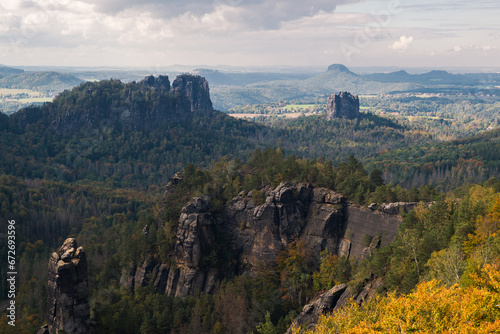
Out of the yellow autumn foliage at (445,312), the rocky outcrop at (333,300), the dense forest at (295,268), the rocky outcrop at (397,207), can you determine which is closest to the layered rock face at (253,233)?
the dense forest at (295,268)

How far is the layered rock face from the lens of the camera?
280 feet

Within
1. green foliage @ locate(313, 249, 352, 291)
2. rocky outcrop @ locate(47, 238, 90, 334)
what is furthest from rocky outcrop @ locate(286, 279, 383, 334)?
rocky outcrop @ locate(47, 238, 90, 334)

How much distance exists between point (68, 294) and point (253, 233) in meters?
41.8

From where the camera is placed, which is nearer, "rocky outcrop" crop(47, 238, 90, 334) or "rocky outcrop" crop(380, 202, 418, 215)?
"rocky outcrop" crop(47, 238, 90, 334)

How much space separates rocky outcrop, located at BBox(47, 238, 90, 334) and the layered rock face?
27954 millimetres

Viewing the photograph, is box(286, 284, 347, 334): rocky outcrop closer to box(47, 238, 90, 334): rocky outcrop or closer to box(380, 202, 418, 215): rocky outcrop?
box(380, 202, 418, 215): rocky outcrop

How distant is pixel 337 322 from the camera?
132 ft

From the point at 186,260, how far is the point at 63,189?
12391 centimetres

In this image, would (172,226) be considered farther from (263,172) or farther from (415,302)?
(415,302)

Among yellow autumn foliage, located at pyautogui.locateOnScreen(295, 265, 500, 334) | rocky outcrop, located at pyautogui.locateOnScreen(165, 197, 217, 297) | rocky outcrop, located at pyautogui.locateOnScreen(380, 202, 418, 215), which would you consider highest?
yellow autumn foliage, located at pyautogui.locateOnScreen(295, 265, 500, 334)

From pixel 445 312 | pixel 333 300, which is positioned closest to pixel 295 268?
pixel 333 300

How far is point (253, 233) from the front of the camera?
92.1 m

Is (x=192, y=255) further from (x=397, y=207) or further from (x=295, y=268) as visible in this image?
(x=397, y=207)

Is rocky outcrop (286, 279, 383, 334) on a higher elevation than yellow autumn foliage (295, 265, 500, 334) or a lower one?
lower
